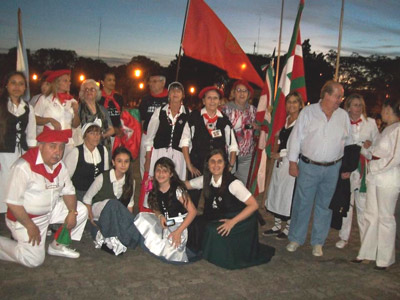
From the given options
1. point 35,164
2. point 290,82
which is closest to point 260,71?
point 290,82

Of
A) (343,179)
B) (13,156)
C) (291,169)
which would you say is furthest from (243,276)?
(13,156)

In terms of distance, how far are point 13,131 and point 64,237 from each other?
164 centimetres

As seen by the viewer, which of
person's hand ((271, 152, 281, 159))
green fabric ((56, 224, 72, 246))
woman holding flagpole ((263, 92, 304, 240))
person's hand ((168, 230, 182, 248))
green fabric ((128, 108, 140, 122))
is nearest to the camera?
green fabric ((56, 224, 72, 246))

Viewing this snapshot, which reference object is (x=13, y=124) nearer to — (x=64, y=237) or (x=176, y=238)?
(x=64, y=237)

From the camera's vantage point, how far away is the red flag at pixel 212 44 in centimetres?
590

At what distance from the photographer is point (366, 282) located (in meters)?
4.33

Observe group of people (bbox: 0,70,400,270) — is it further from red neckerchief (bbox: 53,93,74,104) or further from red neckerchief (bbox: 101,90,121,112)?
red neckerchief (bbox: 101,90,121,112)

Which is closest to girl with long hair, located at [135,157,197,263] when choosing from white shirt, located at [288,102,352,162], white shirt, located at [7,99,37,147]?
white shirt, located at [288,102,352,162]

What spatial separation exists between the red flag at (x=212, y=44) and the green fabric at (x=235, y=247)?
2.27 metres

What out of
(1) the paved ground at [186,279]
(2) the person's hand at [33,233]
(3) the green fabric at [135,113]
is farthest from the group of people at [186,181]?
(3) the green fabric at [135,113]

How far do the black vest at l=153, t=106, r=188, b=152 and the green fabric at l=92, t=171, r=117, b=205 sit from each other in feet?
2.97

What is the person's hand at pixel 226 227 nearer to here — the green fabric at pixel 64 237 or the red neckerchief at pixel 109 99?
the green fabric at pixel 64 237

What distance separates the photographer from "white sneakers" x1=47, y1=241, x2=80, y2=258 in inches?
177

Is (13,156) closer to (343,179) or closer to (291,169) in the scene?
(291,169)
